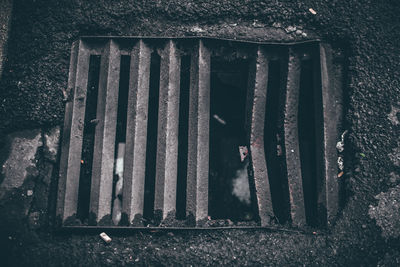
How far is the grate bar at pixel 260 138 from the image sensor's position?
1532 millimetres

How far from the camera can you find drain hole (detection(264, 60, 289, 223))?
1.62m

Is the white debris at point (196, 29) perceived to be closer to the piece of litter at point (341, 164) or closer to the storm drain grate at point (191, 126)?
the storm drain grate at point (191, 126)

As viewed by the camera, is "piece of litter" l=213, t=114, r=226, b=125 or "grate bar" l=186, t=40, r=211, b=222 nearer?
"grate bar" l=186, t=40, r=211, b=222

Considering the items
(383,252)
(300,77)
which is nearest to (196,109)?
(300,77)

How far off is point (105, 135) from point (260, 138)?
89 cm

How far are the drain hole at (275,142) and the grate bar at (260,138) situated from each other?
98 millimetres

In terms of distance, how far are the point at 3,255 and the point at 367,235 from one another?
194 centimetres

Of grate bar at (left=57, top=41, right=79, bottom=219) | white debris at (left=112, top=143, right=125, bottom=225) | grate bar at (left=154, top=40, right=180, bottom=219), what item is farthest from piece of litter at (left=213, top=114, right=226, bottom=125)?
grate bar at (left=57, top=41, right=79, bottom=219)

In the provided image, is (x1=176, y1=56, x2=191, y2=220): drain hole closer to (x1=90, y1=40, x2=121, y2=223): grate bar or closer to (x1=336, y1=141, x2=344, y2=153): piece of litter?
(x1=90, y1=40, x2=121, y2=223): grate bar

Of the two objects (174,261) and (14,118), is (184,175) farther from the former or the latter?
(14,118)

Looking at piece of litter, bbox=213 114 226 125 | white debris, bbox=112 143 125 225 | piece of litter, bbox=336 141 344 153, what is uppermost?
piece of litter, bbox=213 114 226 125

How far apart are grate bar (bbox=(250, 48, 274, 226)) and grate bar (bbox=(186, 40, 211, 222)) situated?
271 mm

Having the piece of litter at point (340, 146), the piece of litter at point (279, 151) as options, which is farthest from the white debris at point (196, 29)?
the piece of litter at point (340, 146)

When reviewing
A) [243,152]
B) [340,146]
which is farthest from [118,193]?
[340,146]
